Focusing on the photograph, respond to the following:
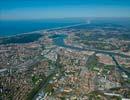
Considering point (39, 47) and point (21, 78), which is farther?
point (39, 47)

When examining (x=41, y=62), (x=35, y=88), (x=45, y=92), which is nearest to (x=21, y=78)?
(x=35, y=88)

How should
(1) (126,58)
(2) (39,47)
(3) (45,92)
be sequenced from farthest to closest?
(2) (39,47), (1) (126,58), (3) (45,92)

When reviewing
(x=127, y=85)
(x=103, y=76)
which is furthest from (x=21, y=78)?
(x=127, y=85)

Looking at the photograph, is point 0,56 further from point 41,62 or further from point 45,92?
point 45,92

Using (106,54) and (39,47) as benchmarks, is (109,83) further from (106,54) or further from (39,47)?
(39,47)

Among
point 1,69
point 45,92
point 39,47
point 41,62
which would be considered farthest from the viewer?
point 39,47

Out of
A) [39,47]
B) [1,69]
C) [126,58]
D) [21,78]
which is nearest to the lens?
[21,78]
